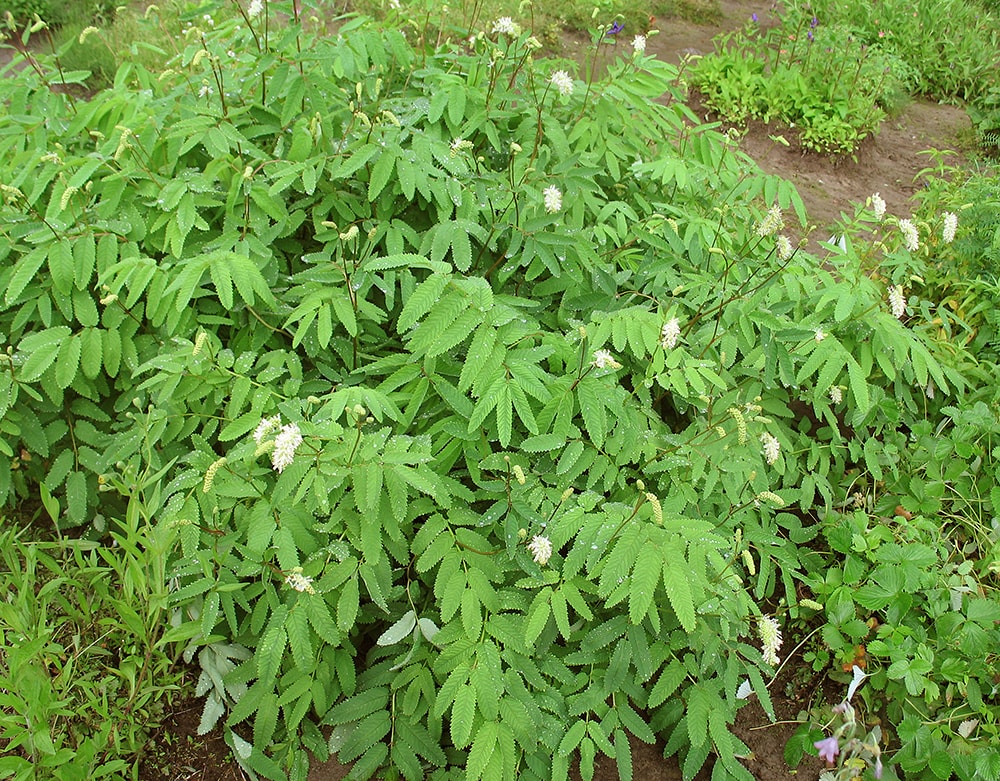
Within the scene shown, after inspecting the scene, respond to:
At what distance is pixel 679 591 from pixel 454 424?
34.5 inches

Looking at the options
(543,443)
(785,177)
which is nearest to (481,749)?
(543,443)

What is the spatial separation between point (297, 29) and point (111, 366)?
135 centimetres

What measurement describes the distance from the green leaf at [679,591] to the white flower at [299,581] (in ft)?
3.19

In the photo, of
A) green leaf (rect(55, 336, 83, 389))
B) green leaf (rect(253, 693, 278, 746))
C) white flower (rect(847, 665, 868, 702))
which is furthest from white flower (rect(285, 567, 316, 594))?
white flower (rect(847, 665, 868, 702))

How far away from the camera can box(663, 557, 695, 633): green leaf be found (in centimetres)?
185

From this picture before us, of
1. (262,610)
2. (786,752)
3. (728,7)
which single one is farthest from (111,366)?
(728,7)

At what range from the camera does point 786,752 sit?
2336 millimetres

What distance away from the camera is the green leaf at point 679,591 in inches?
73.0

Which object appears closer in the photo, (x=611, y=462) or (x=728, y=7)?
(x=611, y=462)

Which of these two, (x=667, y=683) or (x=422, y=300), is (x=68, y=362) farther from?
(x=667, y=683)

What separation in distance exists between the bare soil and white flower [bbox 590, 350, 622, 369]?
1065mm

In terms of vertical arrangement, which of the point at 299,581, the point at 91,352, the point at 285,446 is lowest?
the point at 299,581

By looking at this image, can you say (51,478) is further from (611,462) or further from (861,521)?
(861,521)

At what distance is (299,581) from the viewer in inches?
78.8
